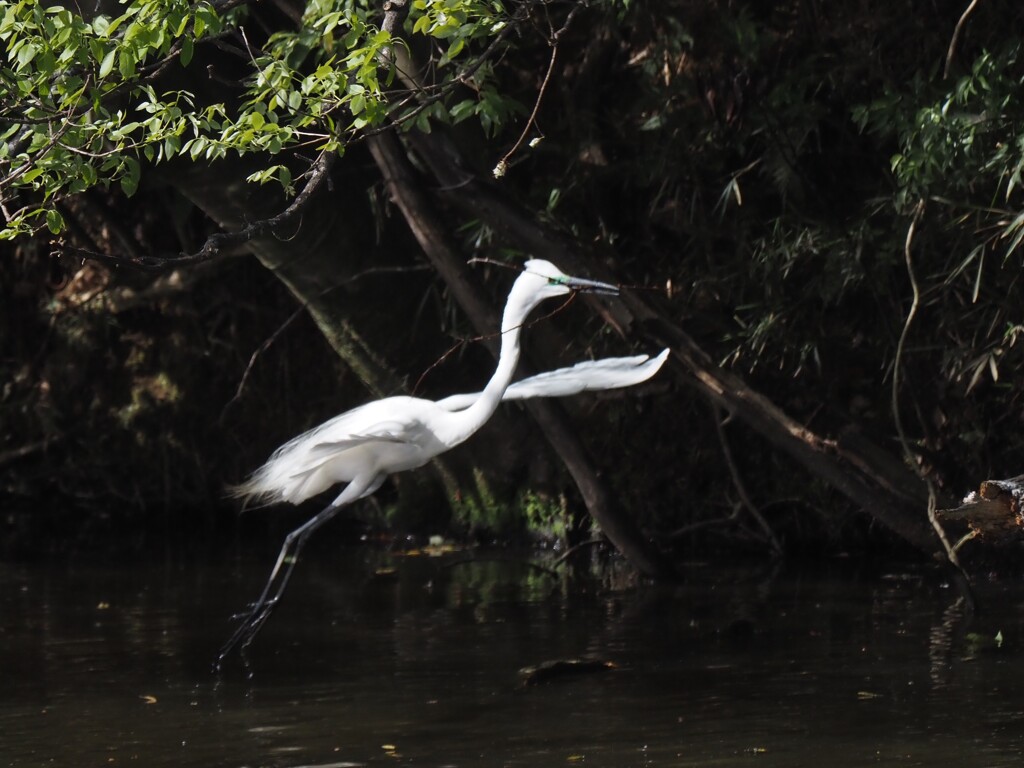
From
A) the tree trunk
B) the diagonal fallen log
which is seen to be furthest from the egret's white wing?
the diagonal fallen log

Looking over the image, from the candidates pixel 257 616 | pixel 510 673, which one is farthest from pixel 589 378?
pixel 257 616

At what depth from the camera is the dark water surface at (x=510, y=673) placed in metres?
3.79

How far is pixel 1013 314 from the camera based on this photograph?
539 centimetres

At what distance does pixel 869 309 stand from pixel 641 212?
4.02 ft

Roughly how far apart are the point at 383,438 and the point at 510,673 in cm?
93

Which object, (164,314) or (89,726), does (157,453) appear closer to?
(164,314)

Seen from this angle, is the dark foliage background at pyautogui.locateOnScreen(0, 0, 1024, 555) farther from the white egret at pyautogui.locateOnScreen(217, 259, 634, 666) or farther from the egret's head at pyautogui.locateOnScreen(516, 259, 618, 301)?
the white egret at pyautogui.locateOnScreen(217, 259, 634, 666)

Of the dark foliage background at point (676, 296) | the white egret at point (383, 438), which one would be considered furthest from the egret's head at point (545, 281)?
the dark foliage background at point (676, 296)

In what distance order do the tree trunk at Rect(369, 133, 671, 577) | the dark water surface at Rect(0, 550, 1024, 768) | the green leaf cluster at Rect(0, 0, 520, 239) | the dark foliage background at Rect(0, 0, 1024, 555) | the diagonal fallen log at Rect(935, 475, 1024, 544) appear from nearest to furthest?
the green leaf cluster at Rect(0, 0, 520, 239), the diagonal fallen log at Rect(935, 475, 1024, 544), the dark water surface at Rect(0, 550, 1024, 768), the dark foliage background at Rect(0, 0, 1024, 555), the tree trunk at Rect(369, 133, 671, 577)

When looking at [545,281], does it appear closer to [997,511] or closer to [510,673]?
[510,673]

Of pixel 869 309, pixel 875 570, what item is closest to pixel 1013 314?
pixel 869 309

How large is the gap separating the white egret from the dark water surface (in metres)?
0.45

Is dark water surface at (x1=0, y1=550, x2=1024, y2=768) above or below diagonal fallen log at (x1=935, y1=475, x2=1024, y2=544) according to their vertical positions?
below

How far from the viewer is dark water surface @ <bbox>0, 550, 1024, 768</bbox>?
3787mm
